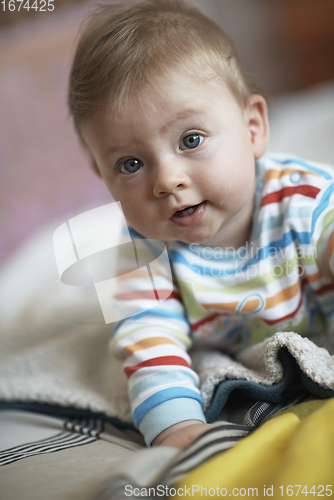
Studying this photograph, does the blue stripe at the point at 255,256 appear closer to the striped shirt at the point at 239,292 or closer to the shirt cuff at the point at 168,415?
the striped shirt at the point at 239,292

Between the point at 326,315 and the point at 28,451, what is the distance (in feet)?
1.15

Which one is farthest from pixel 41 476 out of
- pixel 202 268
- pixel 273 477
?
pixel 202 268

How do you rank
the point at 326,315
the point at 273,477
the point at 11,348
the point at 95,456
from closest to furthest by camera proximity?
1. the point at 273,477
2. the point at 95,456
3. the point at 326,315
4. the point at 11,348

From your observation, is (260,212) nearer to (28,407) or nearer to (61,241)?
(61,241)

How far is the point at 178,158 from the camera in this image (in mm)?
419

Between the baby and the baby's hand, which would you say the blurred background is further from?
the baby's hand

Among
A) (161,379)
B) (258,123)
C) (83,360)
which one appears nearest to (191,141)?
(258,123)

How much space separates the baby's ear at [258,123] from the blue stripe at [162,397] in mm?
279

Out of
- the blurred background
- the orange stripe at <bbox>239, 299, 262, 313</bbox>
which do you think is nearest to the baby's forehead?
the orange stripe at <bbox>239, 299, 262, 313</bbox>

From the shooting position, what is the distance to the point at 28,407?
21.8 inches

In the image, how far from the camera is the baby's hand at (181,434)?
381 mm

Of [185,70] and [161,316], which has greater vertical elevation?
[185,70]

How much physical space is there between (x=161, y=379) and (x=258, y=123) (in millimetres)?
314

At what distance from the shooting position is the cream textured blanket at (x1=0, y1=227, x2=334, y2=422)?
41 centimetres
